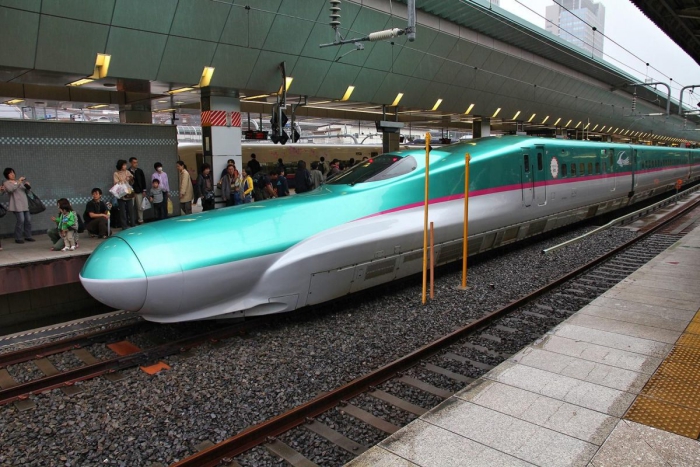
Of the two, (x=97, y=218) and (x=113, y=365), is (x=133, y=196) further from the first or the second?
(x=113, y=365)

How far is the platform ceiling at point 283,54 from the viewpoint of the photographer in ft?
32.3

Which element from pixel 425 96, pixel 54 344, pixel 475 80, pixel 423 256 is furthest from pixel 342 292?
pixel 475 80

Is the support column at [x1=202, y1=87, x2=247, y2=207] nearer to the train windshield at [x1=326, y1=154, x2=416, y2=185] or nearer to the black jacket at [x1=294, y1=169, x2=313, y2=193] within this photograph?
the black jacket at [x1=294, y1=169, x2=313, y2=193]

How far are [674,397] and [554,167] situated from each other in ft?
27.2

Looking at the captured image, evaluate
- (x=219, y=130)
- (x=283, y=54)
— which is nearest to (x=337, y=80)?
(x=283, y=54)

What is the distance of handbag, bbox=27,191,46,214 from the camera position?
32.4 ft

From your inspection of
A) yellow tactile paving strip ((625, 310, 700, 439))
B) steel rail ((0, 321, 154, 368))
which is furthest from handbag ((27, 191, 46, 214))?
yellow tactile paving strip ((625, 310, 700, 439))

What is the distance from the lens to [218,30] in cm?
1159

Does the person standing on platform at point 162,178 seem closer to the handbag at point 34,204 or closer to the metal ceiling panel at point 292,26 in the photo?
the handbag at point 34,204

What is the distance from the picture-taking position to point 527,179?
427 inches

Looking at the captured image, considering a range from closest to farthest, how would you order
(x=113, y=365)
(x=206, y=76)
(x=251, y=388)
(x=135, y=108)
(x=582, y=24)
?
(x=251, y=388) → (x=113, y=365) → (x=206, y=76) → (x=135, y=108) → (x=582, y=24)

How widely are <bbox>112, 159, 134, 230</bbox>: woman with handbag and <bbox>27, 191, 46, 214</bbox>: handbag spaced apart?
4.92 feet

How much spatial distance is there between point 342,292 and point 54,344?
3.68m

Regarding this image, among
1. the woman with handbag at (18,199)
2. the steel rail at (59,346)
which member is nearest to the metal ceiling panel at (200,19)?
the woman with handbag at (18,199)
